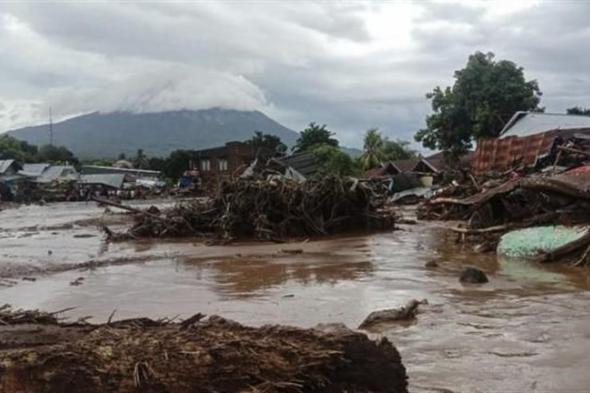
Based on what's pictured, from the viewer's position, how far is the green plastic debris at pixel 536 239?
11906 mm

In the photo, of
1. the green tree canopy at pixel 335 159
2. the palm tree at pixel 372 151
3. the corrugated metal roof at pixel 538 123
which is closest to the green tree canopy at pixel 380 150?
the palm tree at pixel 372 151

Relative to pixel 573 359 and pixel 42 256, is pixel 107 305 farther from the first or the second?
pixel 42 256

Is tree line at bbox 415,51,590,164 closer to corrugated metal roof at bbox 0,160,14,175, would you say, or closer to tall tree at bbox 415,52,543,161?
tall tree at bbox 415,52,543,161

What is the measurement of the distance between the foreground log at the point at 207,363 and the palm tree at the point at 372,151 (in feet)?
201

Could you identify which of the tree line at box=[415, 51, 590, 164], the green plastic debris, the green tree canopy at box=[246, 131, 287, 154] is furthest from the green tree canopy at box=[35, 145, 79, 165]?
the green plastic debris

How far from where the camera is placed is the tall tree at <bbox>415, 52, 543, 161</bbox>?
40531mm

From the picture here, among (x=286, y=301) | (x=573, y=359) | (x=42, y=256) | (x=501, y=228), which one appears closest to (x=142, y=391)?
(x=573, y=359)

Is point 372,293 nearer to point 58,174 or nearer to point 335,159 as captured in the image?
point 335,159

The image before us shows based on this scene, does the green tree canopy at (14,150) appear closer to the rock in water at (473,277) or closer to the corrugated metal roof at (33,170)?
the corrugated metal roof at (33,170)

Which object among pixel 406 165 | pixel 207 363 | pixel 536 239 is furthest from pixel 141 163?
pixel 207 363

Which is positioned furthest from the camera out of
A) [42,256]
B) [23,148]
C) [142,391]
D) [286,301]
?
[23,148]

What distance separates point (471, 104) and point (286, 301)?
1369 inches

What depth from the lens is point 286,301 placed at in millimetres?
9008

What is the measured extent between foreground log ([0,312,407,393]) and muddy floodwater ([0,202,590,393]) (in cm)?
105
